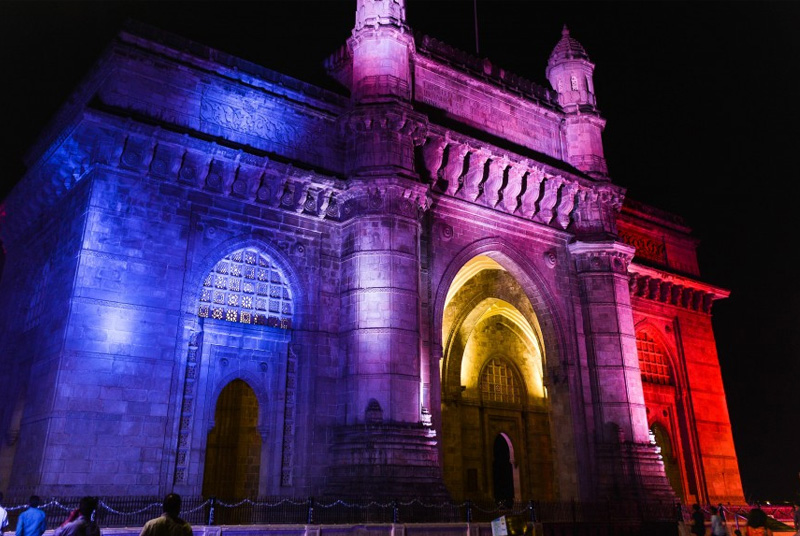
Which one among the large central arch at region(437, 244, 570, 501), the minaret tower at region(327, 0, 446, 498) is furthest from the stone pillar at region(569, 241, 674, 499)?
the minaret tower at region(327, 0, 446, 498)

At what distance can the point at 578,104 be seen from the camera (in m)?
22.8

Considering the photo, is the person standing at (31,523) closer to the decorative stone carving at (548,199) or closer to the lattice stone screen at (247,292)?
the lattice stone screen at (247,292)

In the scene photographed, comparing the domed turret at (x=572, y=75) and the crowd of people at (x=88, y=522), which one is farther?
the domed turret at (x=572, y=75)

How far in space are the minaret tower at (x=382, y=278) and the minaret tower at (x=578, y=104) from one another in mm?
7381

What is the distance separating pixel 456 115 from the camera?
2002 cm

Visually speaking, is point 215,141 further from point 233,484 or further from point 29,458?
point 233,484

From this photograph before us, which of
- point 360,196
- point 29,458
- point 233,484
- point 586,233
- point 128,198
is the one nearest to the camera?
point 29,458

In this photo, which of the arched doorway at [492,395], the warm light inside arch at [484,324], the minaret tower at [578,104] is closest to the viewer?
the minaret tower at [578,104]

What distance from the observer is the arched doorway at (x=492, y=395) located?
2250 centimetres

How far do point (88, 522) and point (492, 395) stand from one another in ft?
64.3

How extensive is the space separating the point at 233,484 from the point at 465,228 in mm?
10191

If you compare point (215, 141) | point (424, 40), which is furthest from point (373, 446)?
point (424, 40)

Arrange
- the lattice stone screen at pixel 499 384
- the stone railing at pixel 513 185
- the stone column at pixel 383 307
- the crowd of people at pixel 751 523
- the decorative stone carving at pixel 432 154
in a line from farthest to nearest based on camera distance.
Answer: the lattice stone screen at pixel 499 384 < the stone railing at pixel 513 185 < the decorative stone carving at pixel 432 154 < the stone column at pixel 383 307 < the crowd of people at pixel 751 523

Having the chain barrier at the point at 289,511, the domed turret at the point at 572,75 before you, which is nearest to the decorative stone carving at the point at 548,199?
the domed turret at the point at 572,75
